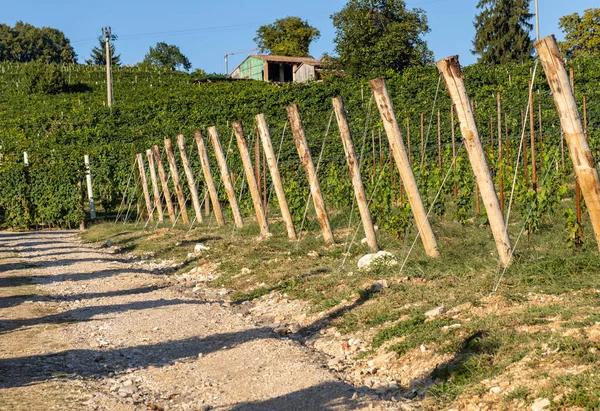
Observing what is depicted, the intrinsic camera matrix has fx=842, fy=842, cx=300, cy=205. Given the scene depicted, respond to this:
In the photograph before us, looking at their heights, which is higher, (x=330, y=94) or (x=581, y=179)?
(x=330, y=94)

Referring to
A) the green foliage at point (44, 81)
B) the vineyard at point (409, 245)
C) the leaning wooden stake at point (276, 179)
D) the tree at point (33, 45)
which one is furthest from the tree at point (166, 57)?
the leaning wooden stake at point (276, 179)

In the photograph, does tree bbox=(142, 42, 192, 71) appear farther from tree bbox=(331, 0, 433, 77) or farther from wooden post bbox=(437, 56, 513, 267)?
wooden post bbox=(437, 56, 513, 267)

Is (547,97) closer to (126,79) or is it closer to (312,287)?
(312,287)

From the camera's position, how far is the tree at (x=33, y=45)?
108 metres

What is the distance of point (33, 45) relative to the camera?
111 m

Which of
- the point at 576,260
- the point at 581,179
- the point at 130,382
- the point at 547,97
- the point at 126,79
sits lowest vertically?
the point at 130,382

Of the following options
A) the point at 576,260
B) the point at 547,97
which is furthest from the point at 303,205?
the point at 547,97

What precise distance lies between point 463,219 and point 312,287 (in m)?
4.38

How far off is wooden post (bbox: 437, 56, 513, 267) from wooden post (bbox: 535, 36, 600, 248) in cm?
139

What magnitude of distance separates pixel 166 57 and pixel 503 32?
5592 cm

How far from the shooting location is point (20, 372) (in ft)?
20.9

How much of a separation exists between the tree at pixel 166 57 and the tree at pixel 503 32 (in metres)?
52.3

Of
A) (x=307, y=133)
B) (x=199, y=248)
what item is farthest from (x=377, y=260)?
(x=307, y=133)

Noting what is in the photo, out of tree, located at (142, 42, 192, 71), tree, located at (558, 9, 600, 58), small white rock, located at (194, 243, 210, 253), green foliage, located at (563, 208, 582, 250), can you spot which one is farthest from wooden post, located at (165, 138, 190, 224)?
tree, located at (142, 42, 192, 71)
